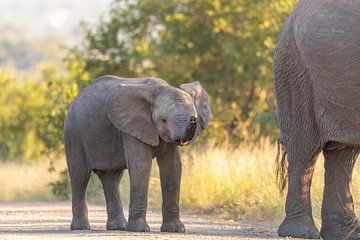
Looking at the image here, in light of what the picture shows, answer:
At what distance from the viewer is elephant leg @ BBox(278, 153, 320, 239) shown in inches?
475

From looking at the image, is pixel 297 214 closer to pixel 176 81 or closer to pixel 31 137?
pixel 176 81

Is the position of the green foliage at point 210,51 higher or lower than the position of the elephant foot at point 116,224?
higher

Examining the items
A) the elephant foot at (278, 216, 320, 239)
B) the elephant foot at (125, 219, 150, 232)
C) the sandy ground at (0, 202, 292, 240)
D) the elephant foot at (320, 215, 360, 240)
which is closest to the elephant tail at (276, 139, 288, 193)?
the sandy ground at (0, 202, 292, 240)

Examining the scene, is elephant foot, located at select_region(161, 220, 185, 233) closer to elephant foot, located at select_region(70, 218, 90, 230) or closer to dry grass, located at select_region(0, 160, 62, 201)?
elephant foot, located at select_region(70, 218, 90, 230)

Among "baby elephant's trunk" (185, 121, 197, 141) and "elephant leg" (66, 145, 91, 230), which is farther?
"elephant leg" (66, 145, 91, 230)

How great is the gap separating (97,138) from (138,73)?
1722 centimetres

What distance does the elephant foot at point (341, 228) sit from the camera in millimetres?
11961

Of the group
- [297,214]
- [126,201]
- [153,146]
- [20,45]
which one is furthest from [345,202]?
[20,45]

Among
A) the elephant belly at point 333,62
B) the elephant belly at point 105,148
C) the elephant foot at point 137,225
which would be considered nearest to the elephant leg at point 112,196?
the elephant belly at point 105,148

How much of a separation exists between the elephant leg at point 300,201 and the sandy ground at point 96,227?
574 millimetres

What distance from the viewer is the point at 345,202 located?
12109mm

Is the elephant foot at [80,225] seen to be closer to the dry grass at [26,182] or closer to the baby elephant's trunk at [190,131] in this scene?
the baby elephant's trunk at [190,131]

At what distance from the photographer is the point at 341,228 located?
12.0 m

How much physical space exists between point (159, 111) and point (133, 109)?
1.62 ft
